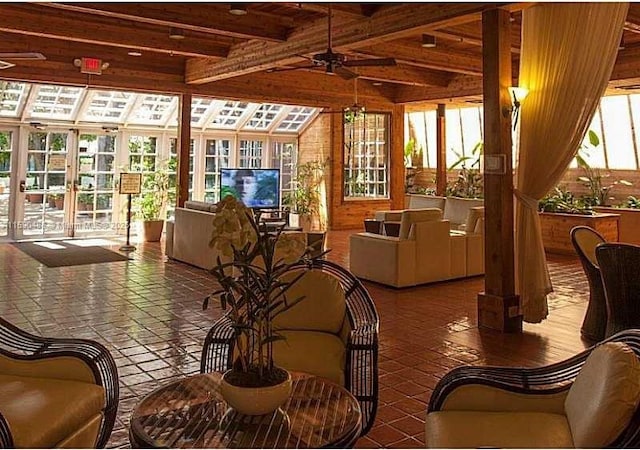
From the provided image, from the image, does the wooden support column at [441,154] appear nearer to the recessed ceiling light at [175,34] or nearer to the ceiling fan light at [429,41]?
the ceiling fan light at [429,41]

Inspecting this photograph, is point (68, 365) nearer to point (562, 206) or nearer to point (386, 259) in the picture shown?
point (386, 259)

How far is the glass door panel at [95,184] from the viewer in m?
11.0

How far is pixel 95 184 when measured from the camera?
Result: 36.5 feet

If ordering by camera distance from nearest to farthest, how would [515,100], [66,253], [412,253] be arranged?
[515,100]
[412,253]
[66,253]

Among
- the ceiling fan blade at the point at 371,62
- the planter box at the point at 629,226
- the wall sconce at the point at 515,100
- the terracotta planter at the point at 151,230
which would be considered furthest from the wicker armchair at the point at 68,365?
the planter box at the point at 629,226

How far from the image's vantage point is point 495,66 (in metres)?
4.84

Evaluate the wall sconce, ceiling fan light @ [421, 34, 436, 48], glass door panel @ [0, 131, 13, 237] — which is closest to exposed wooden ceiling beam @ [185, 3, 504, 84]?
the wall sconce

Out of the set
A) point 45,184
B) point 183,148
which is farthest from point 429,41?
point 45,184

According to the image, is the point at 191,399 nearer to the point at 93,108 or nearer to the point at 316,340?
the point at 316,340

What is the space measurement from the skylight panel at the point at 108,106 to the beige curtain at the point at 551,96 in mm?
8248

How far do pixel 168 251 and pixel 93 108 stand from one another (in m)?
4.15

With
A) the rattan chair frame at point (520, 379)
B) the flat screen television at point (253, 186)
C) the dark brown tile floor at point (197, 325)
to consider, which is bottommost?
the dark brown tile floor at point (197, 325)

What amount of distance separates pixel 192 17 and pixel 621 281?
16.9 ft

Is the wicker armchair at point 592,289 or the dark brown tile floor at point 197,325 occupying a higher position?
the wicker armchair at point 592,289
